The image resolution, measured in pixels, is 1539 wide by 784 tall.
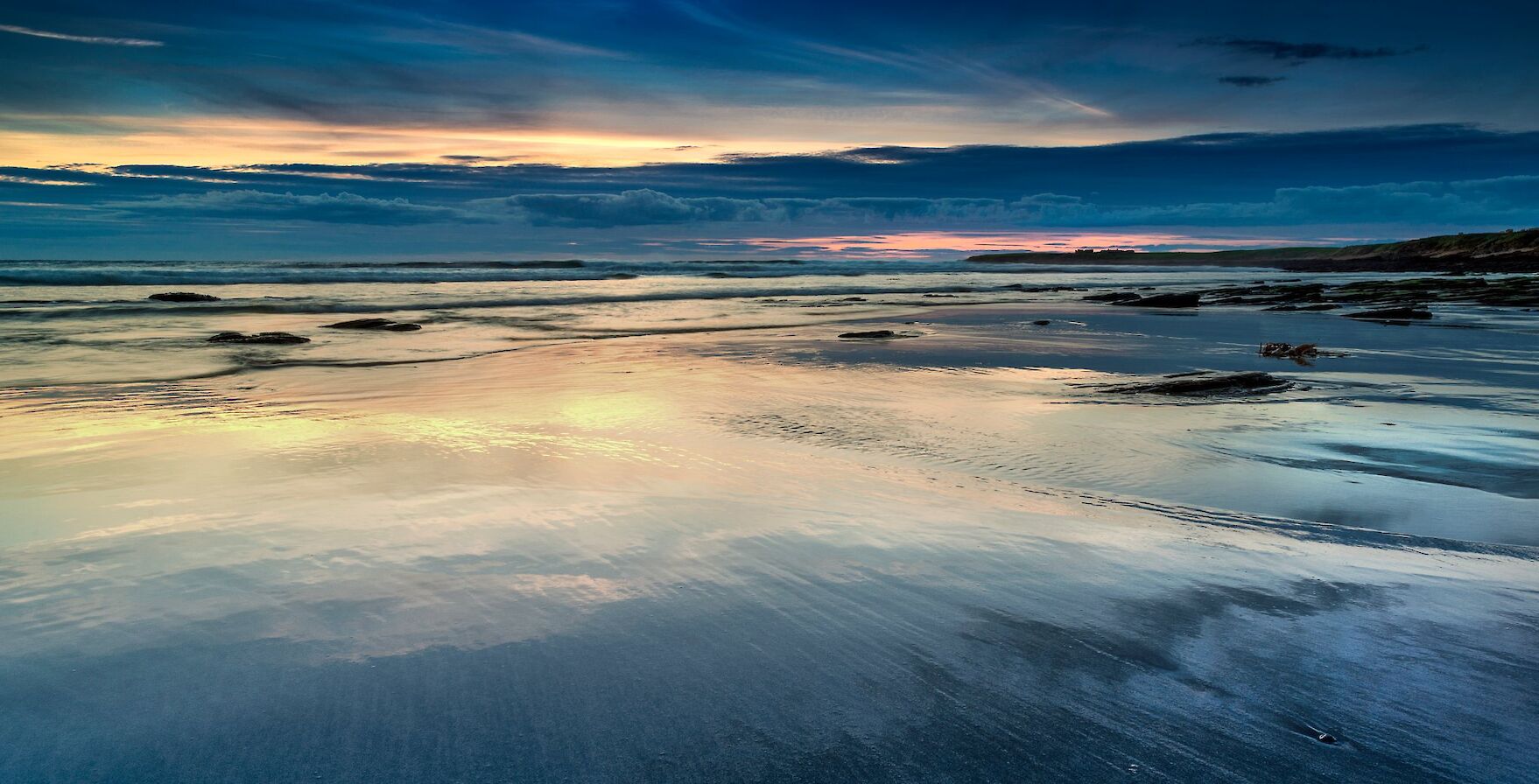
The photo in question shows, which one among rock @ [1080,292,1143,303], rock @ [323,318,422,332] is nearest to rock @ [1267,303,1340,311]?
Result: rock @ [1080,292,1143,303]

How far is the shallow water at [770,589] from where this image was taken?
2180mm

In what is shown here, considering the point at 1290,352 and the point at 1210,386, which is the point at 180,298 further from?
the point at 1290,352

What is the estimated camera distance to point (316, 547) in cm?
371

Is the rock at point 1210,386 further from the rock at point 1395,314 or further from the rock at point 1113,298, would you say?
the rock at point 1113,298

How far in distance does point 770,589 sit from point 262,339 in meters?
13.9

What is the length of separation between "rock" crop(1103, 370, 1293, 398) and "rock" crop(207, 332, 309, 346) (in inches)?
494

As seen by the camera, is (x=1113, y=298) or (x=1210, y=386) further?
(x=1113, y=298)

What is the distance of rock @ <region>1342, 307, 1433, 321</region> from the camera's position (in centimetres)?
1841

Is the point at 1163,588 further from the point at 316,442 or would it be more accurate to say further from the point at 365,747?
the point at 316,442

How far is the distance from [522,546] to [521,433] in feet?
9.31

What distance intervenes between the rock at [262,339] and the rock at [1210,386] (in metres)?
12.5

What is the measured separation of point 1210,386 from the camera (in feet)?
27.5

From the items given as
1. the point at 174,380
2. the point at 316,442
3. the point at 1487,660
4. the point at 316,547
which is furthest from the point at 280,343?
the point at 1487,660

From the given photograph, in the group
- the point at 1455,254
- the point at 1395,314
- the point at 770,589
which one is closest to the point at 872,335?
the point at 1395,314
